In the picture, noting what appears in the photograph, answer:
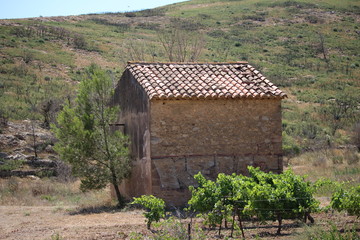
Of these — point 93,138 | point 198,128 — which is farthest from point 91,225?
point 198,128

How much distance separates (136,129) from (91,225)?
14.4ft

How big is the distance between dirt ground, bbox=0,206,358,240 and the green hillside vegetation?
601 inches

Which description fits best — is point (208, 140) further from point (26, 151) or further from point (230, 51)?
point (230, 51)

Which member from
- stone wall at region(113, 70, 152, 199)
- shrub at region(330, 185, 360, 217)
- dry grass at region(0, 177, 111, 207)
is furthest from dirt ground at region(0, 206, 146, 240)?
shrub at region(330, 185, 360, 217)

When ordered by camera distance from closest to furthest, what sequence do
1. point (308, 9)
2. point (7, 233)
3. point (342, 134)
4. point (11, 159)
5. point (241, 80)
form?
point (7, 233) < point (241, 80) < point (11, 159) < point (342, 134) < point (308, 9)

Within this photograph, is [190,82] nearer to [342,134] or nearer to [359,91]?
[342,134]

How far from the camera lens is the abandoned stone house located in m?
13.0

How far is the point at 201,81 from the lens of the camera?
1401 centimetres

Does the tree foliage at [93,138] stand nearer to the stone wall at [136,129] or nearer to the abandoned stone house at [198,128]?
the stone wall at [136,129]

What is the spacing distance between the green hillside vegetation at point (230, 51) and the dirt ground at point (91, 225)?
50.1 ft

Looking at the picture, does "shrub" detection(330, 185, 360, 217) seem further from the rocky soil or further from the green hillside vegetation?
the rocky soil

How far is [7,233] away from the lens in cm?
1035

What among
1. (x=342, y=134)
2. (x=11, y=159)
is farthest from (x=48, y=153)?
(x=342, y=134)

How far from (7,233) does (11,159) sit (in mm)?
14454
